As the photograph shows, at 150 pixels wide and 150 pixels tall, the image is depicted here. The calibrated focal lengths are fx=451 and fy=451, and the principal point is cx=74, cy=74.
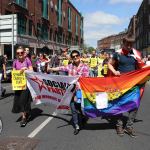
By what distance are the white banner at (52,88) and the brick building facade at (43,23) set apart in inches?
1203

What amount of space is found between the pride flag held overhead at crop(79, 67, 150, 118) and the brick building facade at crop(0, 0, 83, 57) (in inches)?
1261

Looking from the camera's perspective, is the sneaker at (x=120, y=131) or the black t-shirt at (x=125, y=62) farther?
the black t-shirt at (x=125, y=62)

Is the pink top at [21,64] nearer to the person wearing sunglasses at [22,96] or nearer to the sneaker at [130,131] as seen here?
the person wearing sunglasses at [22,96]

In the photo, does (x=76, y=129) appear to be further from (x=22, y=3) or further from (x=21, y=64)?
(x=22, y=3)

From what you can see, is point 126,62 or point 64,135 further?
point 126,62

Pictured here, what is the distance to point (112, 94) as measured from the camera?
8812 mm

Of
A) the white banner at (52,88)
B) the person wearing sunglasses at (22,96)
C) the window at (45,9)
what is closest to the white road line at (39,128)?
the person wearing sunglasses at (22,96)

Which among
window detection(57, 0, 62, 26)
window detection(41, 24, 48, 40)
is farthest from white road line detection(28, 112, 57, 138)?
window detection(57, 0, 62, 26)

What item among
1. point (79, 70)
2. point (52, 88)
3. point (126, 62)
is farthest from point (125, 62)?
point (52, 88)

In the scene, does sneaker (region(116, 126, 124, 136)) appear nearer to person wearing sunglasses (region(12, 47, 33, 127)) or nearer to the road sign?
person wearing sunglasses (region(12, 47, 33, 127))

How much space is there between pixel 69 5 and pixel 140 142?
3072 inches

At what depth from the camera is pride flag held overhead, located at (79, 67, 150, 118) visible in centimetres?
880

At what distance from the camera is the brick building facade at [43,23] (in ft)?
146

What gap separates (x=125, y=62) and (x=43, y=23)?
4962 cm
